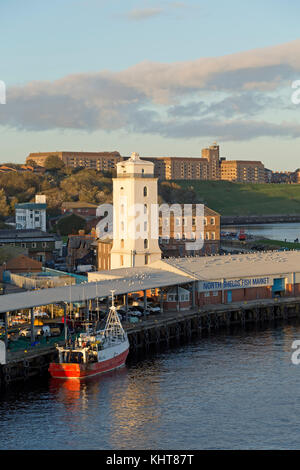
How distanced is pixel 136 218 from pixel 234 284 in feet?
46.7

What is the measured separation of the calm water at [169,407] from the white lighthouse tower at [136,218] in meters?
25.1

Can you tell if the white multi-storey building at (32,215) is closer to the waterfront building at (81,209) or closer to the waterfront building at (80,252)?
the waterfront building at (81,209)

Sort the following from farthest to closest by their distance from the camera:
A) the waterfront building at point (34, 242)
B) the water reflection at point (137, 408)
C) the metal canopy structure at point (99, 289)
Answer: the waterfront building at point (34, 242) → the metal canopy structure at point (99, 289) → the water reflection at point (137, 408)

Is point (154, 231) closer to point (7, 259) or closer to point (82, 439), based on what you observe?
point (7, 259)

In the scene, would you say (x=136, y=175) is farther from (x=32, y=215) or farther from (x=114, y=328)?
(x=32, y=215)

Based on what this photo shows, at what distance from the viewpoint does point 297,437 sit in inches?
1577

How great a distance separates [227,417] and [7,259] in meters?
60.3

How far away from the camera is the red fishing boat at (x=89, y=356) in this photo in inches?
2025

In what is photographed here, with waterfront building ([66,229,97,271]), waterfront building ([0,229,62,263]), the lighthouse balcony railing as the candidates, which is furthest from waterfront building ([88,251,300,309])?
waterfront building ([0,229,62,263])

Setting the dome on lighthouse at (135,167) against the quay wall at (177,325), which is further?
Answer: the dome on lighthouse at (135,167)

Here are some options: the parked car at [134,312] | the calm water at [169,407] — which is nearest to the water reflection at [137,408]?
the calm water at [169,407]

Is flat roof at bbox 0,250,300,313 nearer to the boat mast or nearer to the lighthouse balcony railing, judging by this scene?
the boat mast


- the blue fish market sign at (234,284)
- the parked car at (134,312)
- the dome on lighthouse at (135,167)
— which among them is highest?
the dome on lighthouse at (135,167)

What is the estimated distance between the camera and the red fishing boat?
51.4m
